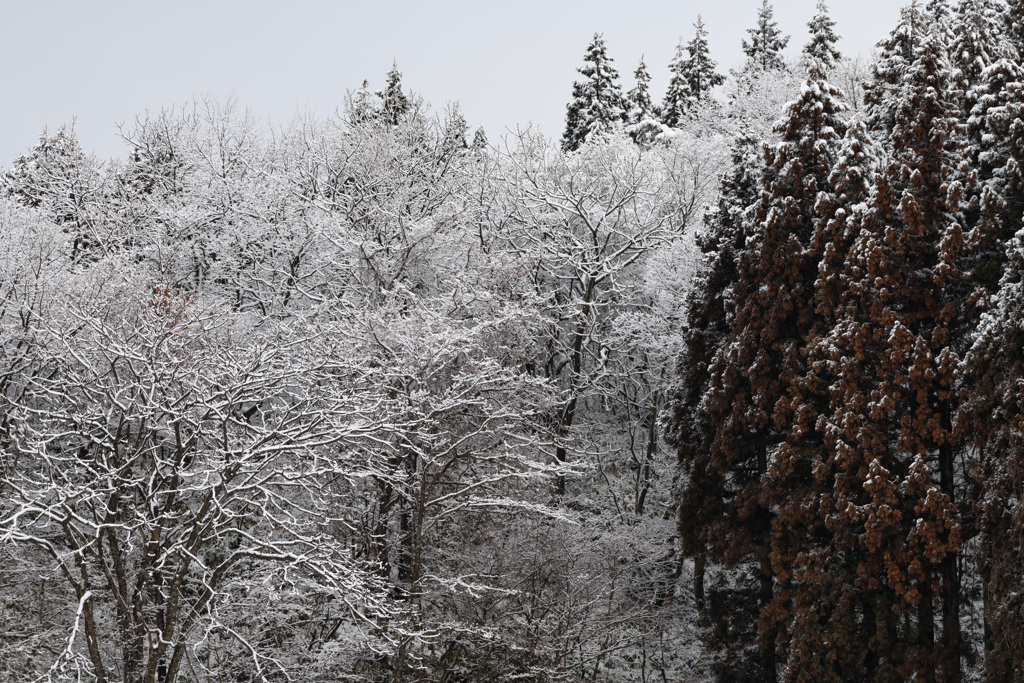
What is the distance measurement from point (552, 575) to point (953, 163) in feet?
27.9

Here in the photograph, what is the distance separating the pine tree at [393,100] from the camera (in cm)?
2657

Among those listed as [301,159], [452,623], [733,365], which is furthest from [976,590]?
[301,159]

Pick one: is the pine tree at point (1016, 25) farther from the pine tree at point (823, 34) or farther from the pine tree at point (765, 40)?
the pine tree at point (765, 40)

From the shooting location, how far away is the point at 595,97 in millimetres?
33250

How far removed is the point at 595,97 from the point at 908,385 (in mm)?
23765

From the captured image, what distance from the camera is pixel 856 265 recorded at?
Answer: 41.1 ft

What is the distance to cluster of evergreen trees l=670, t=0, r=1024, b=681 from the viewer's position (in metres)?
10.8

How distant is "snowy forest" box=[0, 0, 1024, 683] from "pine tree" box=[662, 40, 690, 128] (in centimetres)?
1620

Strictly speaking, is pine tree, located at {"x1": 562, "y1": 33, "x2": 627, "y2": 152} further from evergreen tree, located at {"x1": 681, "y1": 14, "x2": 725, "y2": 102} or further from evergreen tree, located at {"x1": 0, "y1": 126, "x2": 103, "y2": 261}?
evergreen tree, located at {"x1": 0, "y1": 126, "x2": 103, "y2": 261}

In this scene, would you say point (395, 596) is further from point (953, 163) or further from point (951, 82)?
point (951, 82)

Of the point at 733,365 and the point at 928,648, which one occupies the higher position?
the point at 733,365

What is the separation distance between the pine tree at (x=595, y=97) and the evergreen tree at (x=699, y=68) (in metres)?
4.37

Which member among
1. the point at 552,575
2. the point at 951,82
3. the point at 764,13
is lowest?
the point at 552,575

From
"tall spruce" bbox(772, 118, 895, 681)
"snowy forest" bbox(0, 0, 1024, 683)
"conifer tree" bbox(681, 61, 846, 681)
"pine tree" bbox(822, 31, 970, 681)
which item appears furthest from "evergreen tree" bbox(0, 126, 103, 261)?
"pine tree" bbox(822, 31, 970, 681)
